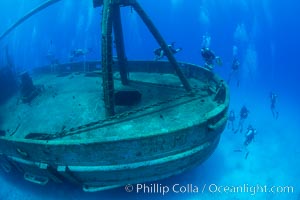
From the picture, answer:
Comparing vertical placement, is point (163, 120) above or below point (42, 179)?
above


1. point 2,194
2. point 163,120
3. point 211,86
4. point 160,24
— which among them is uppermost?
point 160,24

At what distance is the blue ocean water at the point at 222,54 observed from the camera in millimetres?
8847

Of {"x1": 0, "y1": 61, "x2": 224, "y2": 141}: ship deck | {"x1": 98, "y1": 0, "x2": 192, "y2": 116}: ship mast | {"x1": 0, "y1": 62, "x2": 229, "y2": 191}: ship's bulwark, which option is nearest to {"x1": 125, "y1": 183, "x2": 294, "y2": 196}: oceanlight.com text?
{"x1": 0, "y1": 62, "x2": 229, "y2": 191}: ship's bulwark

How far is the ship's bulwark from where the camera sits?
564cm

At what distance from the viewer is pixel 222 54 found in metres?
71.8

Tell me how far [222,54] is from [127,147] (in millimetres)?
70359

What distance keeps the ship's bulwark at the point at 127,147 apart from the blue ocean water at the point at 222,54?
5.67 ft

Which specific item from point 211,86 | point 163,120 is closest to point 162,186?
point 163,120

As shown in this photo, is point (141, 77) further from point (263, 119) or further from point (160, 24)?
point (160, 24)

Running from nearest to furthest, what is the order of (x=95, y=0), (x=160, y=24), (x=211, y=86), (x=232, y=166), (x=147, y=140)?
1. (x=147, y=140)
2. (x=95, y=0)
3. (x=211, y=86)
4. (x=232, y=166)
5. (x=160, y=24)

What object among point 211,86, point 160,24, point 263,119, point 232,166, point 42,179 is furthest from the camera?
point 160,24

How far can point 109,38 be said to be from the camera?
661 cm

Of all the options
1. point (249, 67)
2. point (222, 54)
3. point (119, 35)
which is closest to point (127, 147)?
point (119, 35)

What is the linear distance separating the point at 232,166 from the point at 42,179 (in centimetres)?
692
